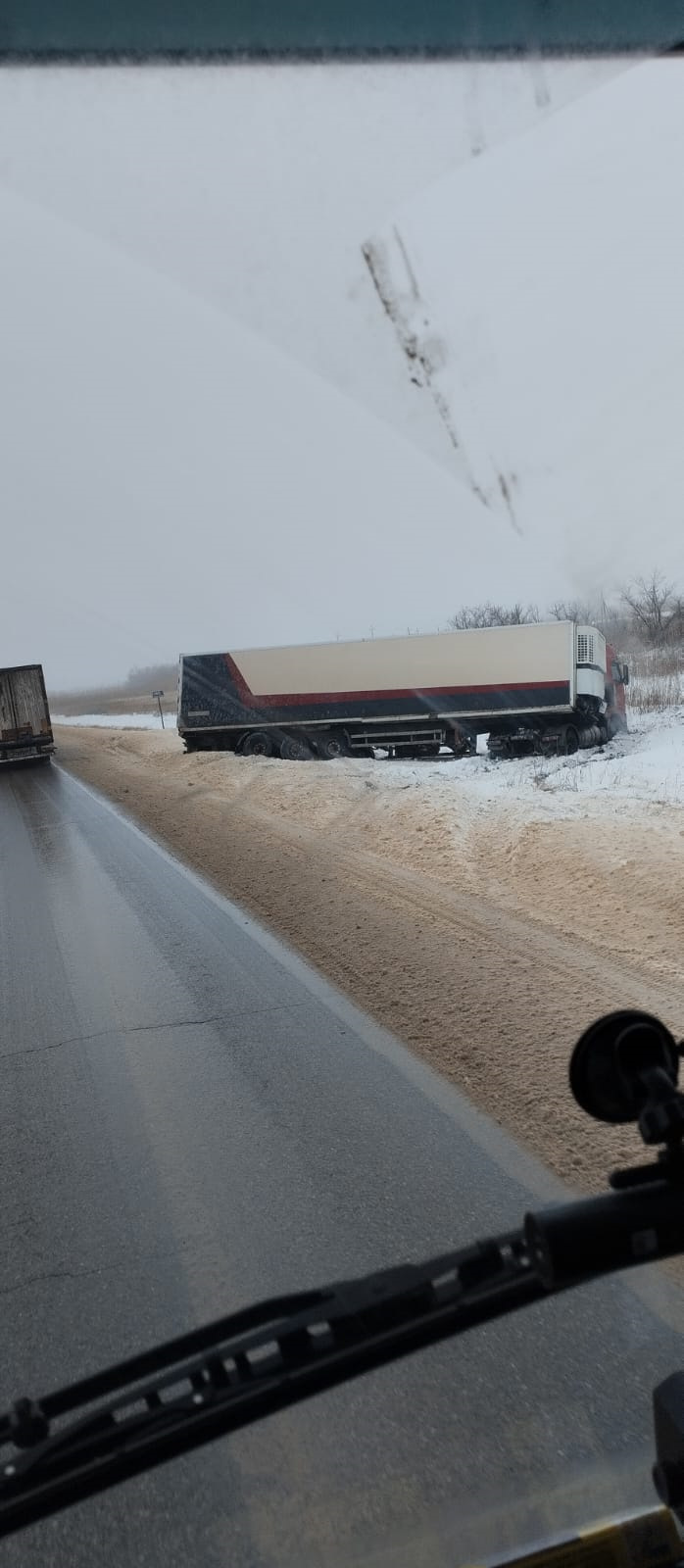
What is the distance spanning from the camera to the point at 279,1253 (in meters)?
3.55

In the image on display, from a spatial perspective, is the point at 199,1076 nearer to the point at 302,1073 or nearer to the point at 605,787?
the point at 302,1073

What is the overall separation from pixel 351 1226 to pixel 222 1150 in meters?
0.93

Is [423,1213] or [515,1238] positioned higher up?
[515,1238]

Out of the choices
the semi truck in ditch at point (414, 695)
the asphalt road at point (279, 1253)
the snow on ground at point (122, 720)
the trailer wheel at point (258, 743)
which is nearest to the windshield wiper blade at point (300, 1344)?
the asphalt road at point (279, 1253)

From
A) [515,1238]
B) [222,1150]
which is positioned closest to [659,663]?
[222,1150]

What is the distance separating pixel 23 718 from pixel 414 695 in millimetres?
12631

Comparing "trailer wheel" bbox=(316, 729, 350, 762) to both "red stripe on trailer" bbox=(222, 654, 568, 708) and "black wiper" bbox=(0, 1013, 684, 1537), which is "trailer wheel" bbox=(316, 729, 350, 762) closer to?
"red stripe on trailer" bbox=(222, 654, 568, 708)

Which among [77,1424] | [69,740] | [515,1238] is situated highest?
[515,1238]

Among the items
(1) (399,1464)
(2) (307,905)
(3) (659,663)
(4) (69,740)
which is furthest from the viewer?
(4) (69,740)

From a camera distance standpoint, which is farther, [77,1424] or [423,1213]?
[423,1213]

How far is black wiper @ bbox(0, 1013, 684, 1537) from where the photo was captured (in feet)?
4.36

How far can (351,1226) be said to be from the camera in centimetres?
368

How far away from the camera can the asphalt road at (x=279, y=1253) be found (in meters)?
2.36

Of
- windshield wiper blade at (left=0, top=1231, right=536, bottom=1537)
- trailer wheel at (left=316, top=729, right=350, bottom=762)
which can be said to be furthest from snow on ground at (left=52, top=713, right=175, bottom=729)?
windshield wiper blade at (left=0, top=1231, right=536, bottom=1537)
